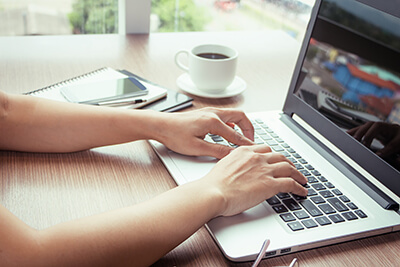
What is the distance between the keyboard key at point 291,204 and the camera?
68 cm

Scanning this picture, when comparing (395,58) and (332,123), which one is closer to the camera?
(395,58)

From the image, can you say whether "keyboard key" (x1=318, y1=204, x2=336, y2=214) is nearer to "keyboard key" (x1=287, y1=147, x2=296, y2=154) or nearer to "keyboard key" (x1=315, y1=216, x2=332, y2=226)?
"keyboard key" (x1=315, y1=216, x2=332, y2=226)

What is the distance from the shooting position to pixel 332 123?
0.85 m

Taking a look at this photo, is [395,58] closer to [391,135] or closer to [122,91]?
[391,135]

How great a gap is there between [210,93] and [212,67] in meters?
0.08

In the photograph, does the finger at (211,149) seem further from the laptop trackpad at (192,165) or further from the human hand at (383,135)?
the human hand at (383,135)

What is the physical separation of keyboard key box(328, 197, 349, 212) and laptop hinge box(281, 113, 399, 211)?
0.07 meters

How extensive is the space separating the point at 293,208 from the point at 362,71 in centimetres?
30

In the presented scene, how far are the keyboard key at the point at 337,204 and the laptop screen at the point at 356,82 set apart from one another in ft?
0.33

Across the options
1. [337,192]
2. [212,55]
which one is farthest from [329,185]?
[212,55]

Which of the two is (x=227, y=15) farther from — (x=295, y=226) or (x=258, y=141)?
(x=295, y=226)

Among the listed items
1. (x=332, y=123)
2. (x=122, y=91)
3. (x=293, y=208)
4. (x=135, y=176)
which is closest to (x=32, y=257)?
(x=135, y=176)

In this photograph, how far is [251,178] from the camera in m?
0.68

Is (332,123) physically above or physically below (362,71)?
below
